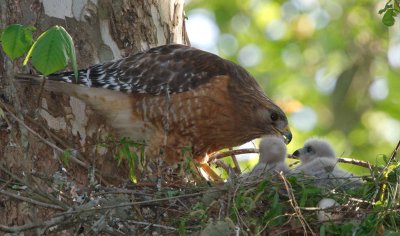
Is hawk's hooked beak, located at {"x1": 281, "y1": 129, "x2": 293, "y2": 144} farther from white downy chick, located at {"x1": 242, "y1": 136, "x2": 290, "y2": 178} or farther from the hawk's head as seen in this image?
white downy chick, located at {"x1": 242, "y1": 136, "x2": 290, "y2": 178}

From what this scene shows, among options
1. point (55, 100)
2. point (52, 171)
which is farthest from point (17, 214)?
point (55, 100)

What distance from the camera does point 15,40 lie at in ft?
17.0

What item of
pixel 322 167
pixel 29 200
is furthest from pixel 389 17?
pixel 29 200

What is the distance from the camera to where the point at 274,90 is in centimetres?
1589

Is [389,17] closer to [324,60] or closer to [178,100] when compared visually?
[178,100]

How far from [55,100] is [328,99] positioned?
28.2 feet

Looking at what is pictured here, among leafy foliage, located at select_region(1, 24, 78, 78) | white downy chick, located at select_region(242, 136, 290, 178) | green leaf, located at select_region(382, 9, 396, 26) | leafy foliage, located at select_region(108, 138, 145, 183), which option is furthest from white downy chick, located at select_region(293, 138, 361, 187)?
leafy foliage, located at select_region(1, 24, 78, 78)

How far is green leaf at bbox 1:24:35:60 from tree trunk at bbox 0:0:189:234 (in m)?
0.81

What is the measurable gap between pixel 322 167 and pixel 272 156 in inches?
20.0

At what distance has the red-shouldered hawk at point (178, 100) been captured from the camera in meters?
7.01

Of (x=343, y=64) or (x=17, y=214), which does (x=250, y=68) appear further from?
(x=17, y=214)

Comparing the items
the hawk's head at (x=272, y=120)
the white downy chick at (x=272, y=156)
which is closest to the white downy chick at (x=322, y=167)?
the white downy chick at (x=272, y=156)

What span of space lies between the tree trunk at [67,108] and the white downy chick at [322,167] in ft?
4.24

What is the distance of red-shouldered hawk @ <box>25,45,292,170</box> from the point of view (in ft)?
23.0
